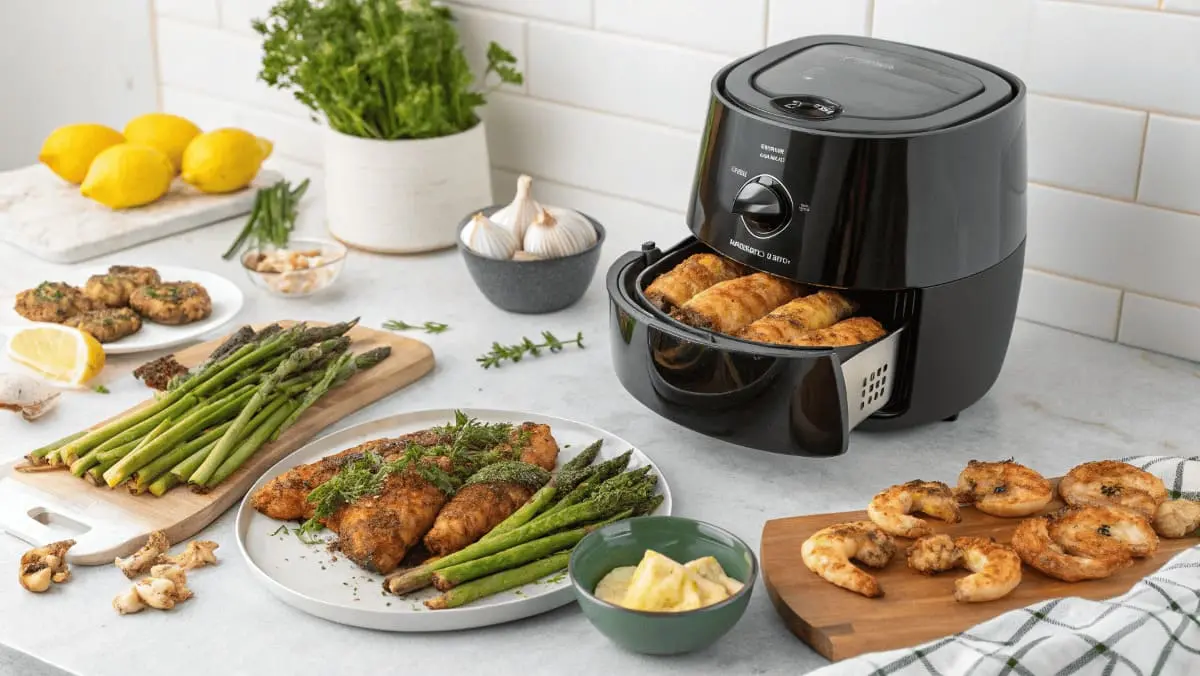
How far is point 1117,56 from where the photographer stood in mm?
1566

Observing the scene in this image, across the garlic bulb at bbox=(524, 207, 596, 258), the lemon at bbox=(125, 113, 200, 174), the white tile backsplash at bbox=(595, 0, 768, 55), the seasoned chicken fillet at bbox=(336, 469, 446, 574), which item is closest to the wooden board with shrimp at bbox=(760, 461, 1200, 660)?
the seasoned chicken fillet at bbox=(336, 469, 446, 574)

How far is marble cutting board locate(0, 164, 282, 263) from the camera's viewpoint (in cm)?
198

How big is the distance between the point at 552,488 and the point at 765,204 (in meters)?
0.36

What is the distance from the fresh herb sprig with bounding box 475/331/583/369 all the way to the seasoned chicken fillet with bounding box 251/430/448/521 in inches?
10.8

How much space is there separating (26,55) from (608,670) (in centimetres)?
245

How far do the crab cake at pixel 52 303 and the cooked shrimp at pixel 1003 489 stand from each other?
3.78 ft

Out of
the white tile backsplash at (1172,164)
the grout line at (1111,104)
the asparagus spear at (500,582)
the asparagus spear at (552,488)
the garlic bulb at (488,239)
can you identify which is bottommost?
the asparagus spear at (500,582)

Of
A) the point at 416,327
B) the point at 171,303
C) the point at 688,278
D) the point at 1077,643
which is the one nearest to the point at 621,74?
the point at 416,327

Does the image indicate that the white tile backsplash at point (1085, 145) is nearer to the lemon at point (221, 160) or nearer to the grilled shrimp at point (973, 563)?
the grilled shrimp at point (973, 563)

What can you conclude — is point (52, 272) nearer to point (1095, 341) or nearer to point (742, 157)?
point (742, 157)

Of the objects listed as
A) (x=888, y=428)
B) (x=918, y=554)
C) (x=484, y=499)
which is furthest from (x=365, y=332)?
(x=918, y=554)

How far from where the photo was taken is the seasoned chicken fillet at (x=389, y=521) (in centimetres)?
122

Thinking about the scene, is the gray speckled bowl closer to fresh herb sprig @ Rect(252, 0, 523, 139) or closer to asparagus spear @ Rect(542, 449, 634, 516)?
fresh herb sprig @ Rect(252, 0, 523, 139)

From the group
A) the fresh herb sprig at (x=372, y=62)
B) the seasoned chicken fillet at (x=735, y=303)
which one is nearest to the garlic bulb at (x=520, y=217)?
the fresh herb sprig at (x=372, y=62)
